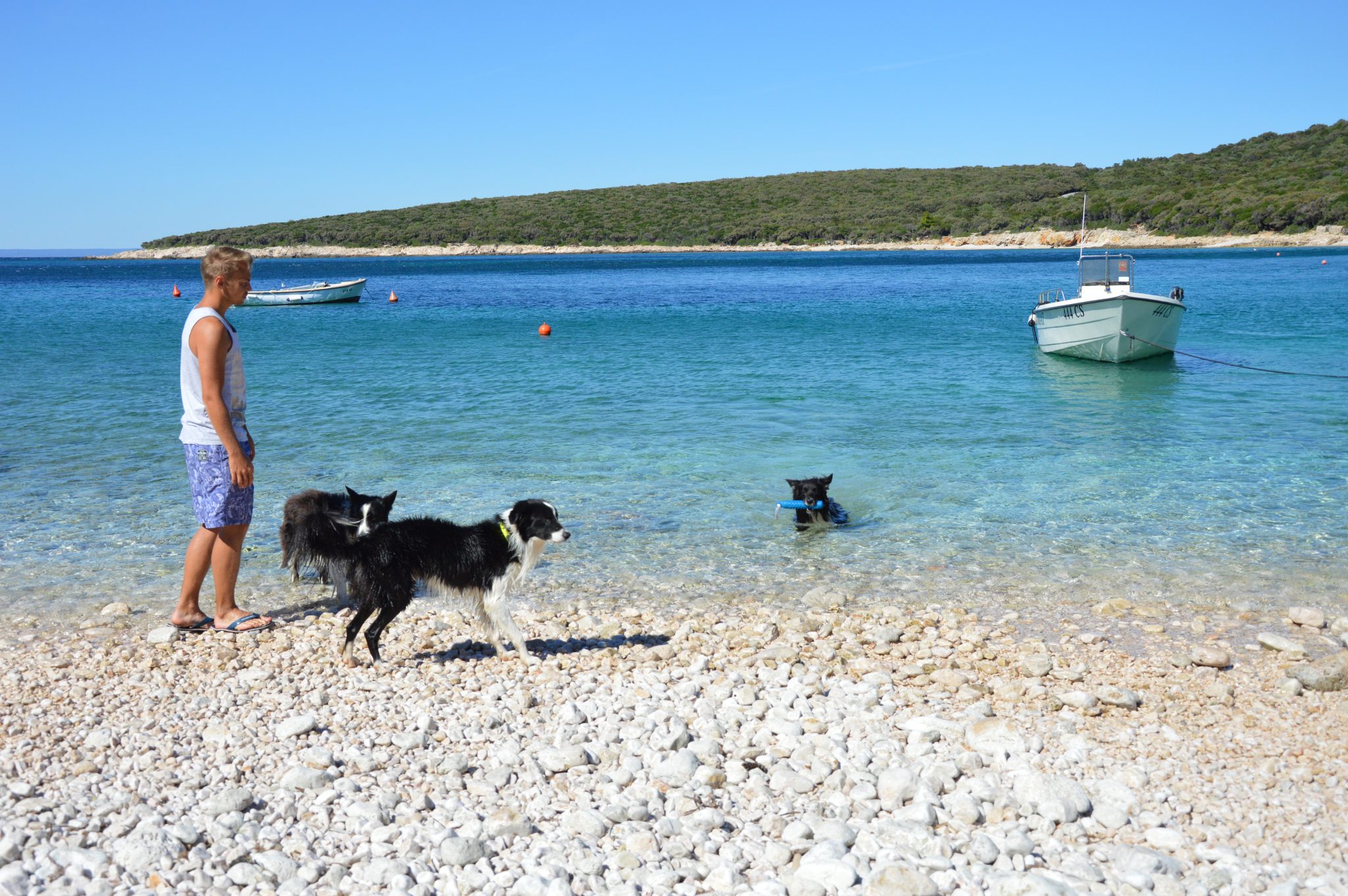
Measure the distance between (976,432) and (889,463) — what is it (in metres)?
2.85

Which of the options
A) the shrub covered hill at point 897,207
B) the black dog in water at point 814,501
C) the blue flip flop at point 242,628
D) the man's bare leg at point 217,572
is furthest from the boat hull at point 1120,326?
the shrub covered hill at point 897,207

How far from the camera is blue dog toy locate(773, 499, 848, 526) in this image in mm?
9336

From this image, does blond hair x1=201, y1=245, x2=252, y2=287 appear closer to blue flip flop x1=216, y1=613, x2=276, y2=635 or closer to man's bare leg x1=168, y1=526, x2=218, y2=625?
man's bare leg x1=168, y1=526, x2=218, y2=625

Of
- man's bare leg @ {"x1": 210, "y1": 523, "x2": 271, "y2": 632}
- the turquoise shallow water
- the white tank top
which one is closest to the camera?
the white tank top

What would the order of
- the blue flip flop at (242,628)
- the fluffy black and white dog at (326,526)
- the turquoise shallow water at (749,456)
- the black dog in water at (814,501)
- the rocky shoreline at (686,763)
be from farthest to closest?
the black dog in water at (814,501), the turquoise shallow water at (749,456), the blue flip flop at (242,628), the fluffy black and white dog at (326,526), the rocky shoreline at (686,763)

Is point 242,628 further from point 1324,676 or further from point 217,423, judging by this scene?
point 1324,676

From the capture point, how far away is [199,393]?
18.7 feet

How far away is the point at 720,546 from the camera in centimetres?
902

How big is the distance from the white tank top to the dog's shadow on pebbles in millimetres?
1755

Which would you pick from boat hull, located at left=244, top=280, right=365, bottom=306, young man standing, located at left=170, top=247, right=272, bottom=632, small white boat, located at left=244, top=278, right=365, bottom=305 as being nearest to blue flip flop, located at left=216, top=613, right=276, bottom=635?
young man standing, located at left=170, top=247, right=272, bottom=632

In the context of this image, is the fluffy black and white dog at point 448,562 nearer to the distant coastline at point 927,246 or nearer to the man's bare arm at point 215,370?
the man's bare arm at point 215,370

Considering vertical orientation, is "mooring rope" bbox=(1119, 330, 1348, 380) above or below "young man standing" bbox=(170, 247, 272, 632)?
below

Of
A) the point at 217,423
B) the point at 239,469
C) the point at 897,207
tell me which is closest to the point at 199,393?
the point at 217,423

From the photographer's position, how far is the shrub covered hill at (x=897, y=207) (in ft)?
368
